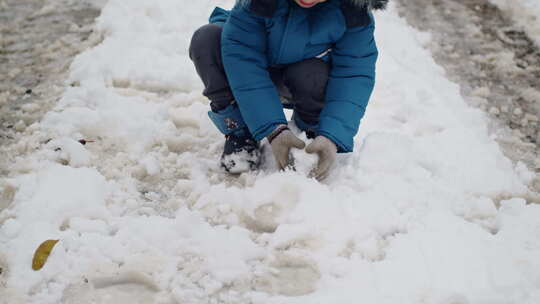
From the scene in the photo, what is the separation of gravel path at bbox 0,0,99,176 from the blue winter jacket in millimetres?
963

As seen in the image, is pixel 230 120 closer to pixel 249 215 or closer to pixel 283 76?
pixel 283 76

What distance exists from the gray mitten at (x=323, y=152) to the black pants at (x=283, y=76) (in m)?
0.19

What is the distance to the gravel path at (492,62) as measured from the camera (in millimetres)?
2340

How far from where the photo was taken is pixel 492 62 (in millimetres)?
2914

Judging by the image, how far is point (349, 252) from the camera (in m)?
1.58

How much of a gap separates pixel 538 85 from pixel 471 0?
49.5 inches

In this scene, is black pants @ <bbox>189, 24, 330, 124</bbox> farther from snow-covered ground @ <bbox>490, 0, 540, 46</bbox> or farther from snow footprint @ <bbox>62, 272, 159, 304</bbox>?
snow-covered ground @ <bbox>490, 0, 540, 46</bbox>

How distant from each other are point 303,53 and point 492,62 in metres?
1.60

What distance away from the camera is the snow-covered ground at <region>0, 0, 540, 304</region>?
4.80ft

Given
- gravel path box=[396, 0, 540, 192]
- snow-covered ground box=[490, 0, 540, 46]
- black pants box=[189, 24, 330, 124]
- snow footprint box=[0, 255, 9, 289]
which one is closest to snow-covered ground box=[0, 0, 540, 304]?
snow footprint box=[0, 255, 9, 289]

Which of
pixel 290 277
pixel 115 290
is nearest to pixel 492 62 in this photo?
pixel 290 277

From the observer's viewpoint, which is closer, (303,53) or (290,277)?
(290,277)

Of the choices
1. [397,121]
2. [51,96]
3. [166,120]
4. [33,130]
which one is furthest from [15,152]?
[397,121]

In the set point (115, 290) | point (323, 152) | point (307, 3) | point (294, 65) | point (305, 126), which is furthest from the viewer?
point (305, 126)
